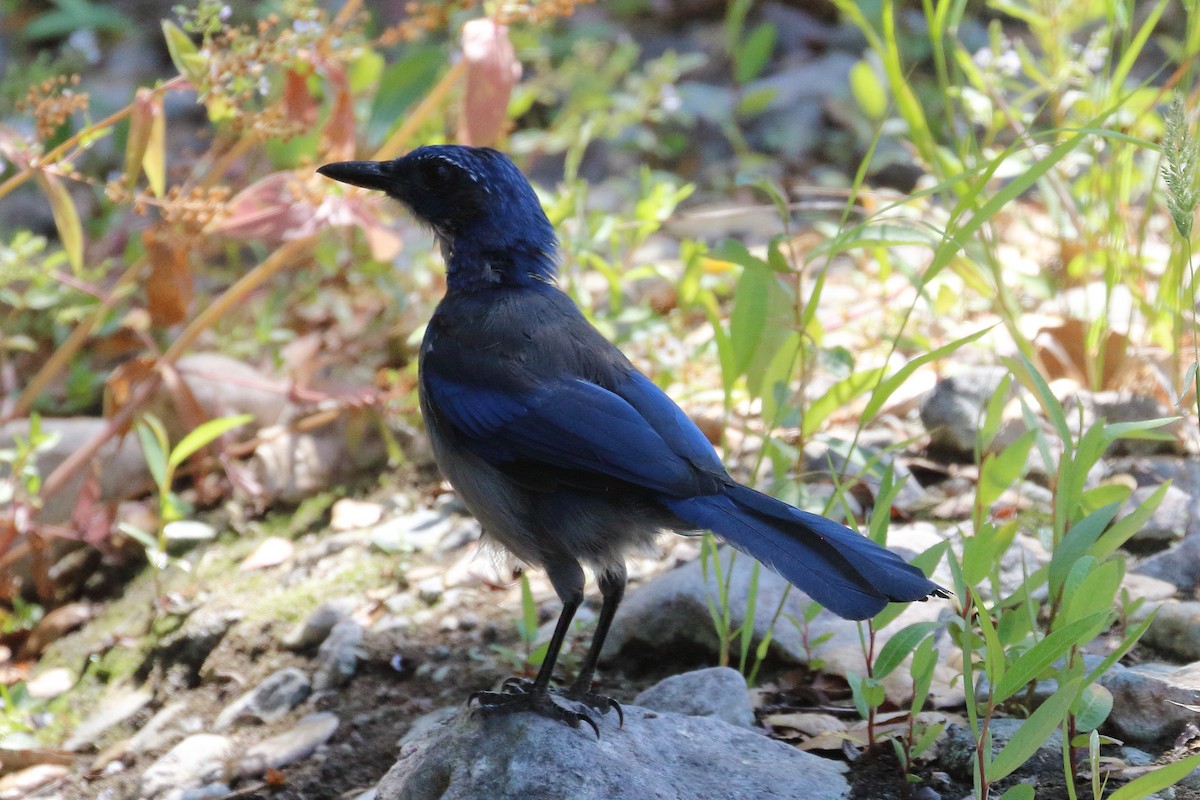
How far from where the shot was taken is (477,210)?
3307 millimetres

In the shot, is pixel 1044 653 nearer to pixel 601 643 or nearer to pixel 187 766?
pixel 601 643

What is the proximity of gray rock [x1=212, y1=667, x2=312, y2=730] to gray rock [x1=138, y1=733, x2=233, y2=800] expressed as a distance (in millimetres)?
120

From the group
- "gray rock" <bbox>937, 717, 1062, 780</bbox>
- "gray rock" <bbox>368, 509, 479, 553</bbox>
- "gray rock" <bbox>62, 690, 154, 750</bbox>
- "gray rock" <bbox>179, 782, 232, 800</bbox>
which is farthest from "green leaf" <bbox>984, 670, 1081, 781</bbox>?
"gray rock" <bbox>62, 690, 154, 750</bbox>

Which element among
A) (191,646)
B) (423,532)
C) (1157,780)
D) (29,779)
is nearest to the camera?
(1157,780)

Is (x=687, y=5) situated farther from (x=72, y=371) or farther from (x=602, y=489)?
(x=602, y=489)

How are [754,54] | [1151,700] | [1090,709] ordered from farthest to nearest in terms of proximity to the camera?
[754,54] < [1151,700] < [1090,709]

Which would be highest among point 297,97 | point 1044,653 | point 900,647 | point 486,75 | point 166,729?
point 486,75

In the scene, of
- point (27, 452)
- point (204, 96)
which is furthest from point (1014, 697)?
point (27, 452)

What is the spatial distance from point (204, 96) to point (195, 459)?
1584 millimetres

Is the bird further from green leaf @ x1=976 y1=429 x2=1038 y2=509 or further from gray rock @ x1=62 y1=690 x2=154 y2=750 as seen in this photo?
gray rock @ x1=62 y1=690 x2=154 y2=750

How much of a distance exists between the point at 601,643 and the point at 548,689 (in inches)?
7.5

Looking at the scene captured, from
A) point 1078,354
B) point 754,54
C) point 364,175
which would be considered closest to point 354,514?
point 364,175

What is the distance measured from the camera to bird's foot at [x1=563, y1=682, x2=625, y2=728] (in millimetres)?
2732

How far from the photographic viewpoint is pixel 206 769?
3174 millimetres
